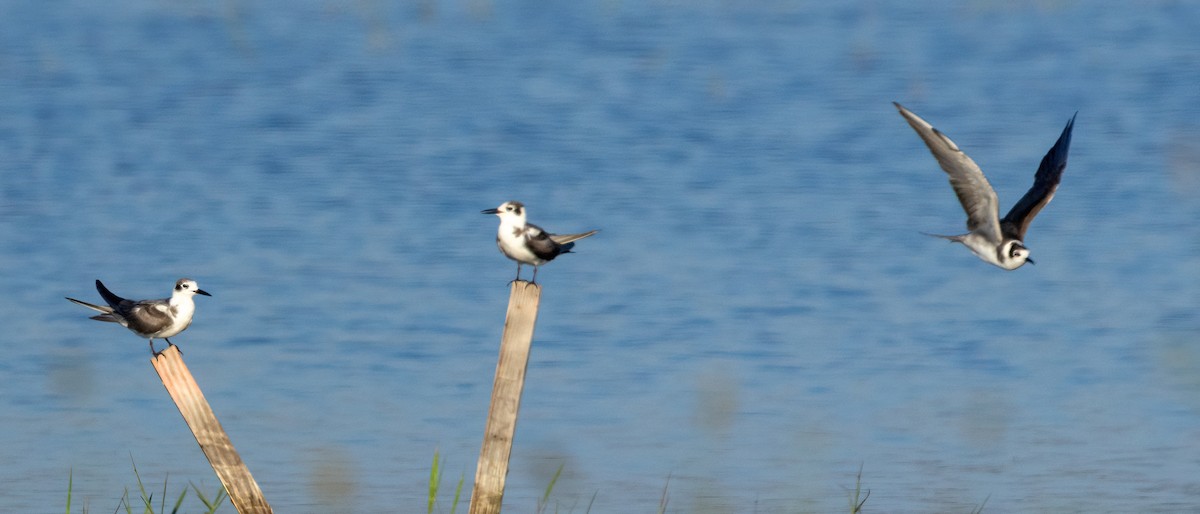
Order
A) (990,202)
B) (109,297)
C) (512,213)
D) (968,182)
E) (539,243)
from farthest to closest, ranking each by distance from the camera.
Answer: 1. (968,182)
2. (990,202)
3. (512,213)
4. (539,243)
5. (109,297)

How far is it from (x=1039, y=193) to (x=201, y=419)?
17.7 ft

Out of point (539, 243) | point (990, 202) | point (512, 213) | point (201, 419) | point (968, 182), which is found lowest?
point (201, 419)

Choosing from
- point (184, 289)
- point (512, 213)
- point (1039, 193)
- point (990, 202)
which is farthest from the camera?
point (1039, 193)

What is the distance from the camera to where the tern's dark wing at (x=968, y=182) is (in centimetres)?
920

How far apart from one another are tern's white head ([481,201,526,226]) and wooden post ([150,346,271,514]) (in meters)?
1.89

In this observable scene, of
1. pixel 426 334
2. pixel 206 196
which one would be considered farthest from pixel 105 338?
pixel 206 196

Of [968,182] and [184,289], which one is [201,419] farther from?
[968,182]

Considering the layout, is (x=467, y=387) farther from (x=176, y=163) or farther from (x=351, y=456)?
(x=176, y=163)

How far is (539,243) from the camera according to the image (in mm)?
7953

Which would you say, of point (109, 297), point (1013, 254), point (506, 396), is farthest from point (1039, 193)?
point (109, 297)

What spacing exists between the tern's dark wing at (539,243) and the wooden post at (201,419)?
185 cm

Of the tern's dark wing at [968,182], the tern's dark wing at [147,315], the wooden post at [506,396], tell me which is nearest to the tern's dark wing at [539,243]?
the wooden post at [506,396]

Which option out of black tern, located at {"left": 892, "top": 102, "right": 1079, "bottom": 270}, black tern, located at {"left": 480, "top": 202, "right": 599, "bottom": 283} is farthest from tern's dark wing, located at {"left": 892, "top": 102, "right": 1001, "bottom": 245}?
black tern, located at {"left": 480, "top": 202, "right": 599, "bottom": 283}

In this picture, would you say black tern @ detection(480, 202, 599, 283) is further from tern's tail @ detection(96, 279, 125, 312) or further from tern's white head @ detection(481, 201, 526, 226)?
tern's tail @ detection(96, 279, 125, 312)
